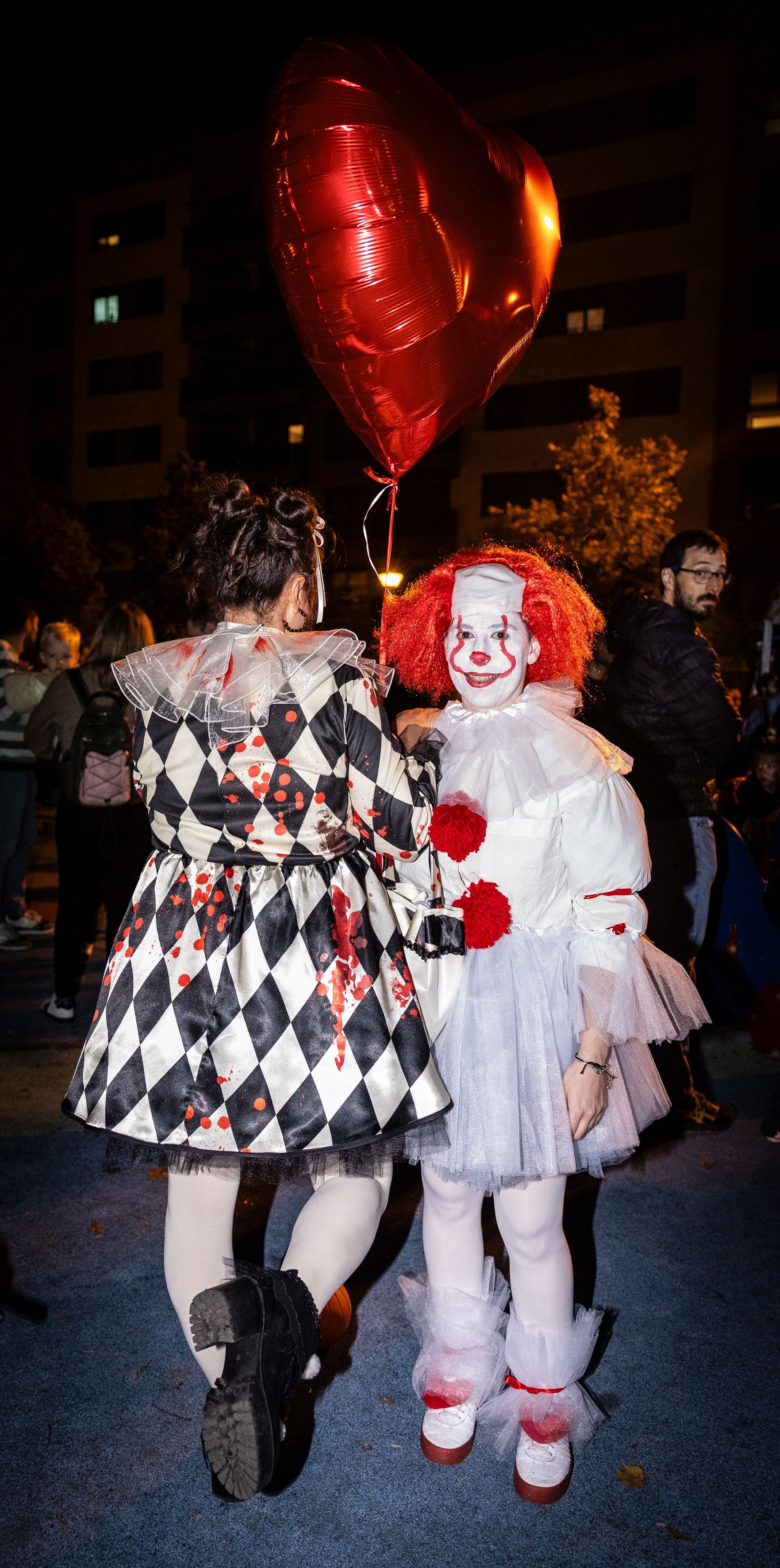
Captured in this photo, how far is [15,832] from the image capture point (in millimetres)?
6348

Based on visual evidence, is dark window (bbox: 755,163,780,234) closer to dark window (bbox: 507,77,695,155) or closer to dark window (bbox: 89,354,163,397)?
dark window (bbox: 507,77,695,155)

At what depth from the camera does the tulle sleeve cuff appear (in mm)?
2068

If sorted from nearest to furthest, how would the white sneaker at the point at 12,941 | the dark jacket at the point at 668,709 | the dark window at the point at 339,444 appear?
the dark jacket at the point at 668,709 < the white sneaker at the point at 12,941 < the dark window at the point at 339,444

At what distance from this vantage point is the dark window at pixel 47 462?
38094 millimetres

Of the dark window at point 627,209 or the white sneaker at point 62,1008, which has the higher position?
the dark window at point 627,209

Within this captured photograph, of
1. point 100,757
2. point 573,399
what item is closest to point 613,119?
point 573,399

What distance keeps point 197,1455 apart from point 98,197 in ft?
136

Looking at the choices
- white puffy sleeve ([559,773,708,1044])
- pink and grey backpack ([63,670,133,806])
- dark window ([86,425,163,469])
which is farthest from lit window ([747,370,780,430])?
white puffy sleeve ([559,773,708,1044])

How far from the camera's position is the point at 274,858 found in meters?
2.05

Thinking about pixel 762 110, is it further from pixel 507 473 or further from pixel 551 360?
pixel 507 473

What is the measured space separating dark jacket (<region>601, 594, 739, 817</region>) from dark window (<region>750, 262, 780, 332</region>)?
81.1ft

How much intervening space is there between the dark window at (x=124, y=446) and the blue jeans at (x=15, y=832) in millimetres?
31535

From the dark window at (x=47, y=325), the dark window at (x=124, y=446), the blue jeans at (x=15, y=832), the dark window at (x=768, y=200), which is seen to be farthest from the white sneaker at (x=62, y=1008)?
the dark window at (x=47, y=325)

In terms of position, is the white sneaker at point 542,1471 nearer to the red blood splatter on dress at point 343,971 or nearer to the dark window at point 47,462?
the red blood splatter on dress at point 343,971
